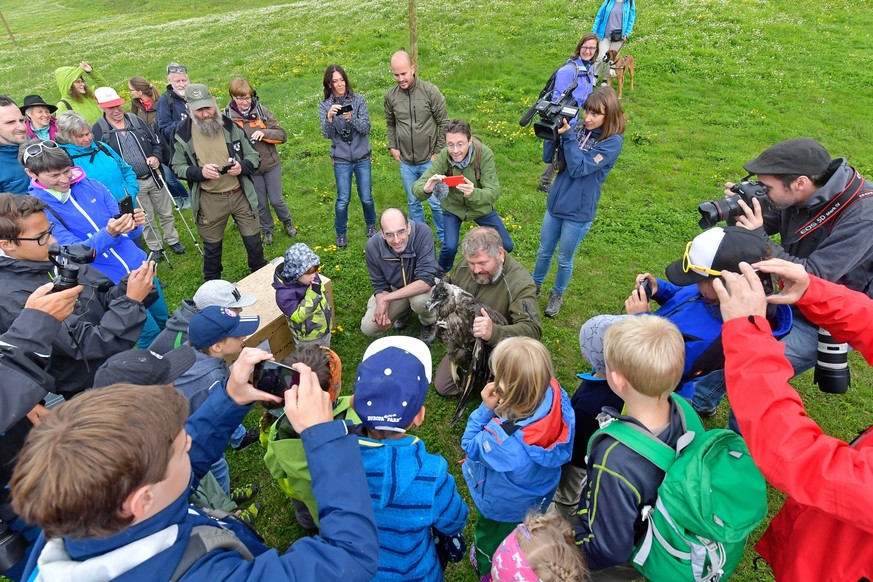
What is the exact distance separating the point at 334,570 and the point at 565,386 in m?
3.87

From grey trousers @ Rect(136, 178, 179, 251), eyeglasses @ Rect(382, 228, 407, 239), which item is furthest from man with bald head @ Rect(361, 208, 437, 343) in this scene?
grey trousers @ Rect(136, 178, 179, 251)

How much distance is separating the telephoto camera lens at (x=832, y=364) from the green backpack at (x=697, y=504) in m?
1.50

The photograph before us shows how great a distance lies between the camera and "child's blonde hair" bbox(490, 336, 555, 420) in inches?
110

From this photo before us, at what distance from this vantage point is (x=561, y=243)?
5578mm

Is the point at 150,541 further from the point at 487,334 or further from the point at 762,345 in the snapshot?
the point at 487,334

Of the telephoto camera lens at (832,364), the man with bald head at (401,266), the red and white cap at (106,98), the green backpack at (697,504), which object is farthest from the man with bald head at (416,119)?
the green backpack at (697,504)

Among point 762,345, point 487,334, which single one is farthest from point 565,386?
point 762,345

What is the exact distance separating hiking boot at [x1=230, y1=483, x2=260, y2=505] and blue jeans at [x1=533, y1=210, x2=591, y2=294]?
389cm

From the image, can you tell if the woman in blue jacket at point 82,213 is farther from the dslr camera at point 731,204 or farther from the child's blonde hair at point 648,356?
the dslr camera at point 731,204

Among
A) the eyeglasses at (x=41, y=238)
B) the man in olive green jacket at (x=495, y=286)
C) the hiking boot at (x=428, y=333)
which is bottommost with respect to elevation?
the hiking boot at (x=428, y=333)

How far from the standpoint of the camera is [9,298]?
10.7 ft

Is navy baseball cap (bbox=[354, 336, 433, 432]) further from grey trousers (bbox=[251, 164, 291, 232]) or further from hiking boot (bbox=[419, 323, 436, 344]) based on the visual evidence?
grey trousers (bbox=[251, 164, 291, 232])

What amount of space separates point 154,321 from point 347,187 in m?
3.20

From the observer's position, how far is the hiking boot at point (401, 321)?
575 cm
